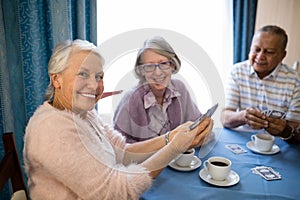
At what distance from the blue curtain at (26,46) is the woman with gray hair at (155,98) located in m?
0.56

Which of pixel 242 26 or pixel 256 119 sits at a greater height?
pixel 242 26

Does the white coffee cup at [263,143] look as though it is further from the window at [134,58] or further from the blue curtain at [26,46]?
the blue curtain at [26,46]

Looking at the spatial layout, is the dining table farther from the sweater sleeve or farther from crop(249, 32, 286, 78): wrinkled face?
crop(249, 32, 286, 78): wrinkled face

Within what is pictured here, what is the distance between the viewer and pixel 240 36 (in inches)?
→ 95.4

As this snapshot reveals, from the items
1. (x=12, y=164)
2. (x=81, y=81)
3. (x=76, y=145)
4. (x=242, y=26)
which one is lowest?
(x=12, y=164)

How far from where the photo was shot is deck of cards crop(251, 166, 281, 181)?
1032 millimetres

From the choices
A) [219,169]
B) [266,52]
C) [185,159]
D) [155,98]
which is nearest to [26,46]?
[155,98]

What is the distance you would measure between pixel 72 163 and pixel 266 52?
135 cm

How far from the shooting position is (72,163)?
76 cm

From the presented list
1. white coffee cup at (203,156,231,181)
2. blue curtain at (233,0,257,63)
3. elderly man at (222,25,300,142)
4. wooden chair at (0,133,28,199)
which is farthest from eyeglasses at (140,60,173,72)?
blue curtain at (233,0,257,63)

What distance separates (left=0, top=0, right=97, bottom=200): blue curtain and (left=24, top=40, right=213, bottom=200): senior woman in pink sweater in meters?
0.48

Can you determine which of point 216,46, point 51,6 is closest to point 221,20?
point 216,46

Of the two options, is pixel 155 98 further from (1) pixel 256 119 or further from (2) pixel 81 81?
(1) pixel 256 119

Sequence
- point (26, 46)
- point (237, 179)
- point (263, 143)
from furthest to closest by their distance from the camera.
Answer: point (26, 46) < point (263, 143) < point (237, 179)
